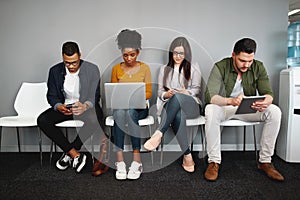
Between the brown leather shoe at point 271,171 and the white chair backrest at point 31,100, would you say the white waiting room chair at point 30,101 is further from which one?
the brown leather shoe at point 271,171

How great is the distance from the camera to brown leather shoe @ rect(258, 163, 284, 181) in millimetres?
2188

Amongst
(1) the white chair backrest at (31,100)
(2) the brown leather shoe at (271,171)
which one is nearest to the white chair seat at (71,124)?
(1) the white chair backrest at (31,100)

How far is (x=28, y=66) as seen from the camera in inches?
120

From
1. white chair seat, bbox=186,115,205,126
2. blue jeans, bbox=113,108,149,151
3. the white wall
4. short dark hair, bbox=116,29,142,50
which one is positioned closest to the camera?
blue jeans, bbox=113,108,149,151

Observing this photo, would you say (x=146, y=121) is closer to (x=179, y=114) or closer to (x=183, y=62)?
(x=179, y=114)

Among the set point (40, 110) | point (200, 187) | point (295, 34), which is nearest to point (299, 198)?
point (200, 187)

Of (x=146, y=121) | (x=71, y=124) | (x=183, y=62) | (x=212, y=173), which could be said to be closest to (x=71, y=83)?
(x=71, y=124)

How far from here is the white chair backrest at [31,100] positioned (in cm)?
287

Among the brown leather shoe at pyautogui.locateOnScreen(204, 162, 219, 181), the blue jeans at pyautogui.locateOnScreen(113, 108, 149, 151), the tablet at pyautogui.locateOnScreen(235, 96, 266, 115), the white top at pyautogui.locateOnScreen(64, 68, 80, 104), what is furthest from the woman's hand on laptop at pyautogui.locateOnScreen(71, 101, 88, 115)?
the tablet at pyautogui.locateOnScreen(235, 96, 266, 115)

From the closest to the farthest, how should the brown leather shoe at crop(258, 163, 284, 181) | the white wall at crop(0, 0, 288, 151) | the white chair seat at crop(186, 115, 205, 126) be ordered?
1. the brown leather shoe at crop(258, 163, 284, 181)
2. the white chair seat at crop(186, 115, 205, 126)
3. the white wall at crop(0, 0, 288, 151)

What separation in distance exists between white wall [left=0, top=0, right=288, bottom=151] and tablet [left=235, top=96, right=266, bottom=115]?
28.9 inches

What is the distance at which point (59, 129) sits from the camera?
8.18 ft

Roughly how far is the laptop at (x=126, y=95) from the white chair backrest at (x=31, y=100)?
92cm

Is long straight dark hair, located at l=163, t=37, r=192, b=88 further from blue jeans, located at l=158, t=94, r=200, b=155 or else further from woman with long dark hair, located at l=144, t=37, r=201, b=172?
blue jeans, located at l=158, t=94, r=200, b=155
